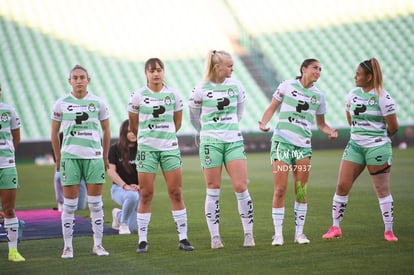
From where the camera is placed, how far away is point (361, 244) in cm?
843

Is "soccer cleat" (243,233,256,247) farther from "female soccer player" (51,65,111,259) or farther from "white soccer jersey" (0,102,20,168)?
"white soccer jersey" (0,102,20,168)

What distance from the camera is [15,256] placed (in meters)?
8.24

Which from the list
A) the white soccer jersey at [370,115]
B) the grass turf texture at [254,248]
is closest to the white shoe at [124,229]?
the grass turf texture at [254,248]

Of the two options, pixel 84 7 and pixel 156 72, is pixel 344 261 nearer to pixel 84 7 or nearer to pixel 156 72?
pixel 156 72

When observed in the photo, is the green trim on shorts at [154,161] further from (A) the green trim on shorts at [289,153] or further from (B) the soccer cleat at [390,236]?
(B) the soccer cleat at [390,236]

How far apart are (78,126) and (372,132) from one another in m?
3.33

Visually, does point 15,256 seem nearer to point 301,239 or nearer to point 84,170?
point 84,170

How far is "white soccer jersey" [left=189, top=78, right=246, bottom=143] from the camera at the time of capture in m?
8.59

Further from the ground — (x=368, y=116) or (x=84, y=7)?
(x=84, y=7)

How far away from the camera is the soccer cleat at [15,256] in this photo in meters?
8.20

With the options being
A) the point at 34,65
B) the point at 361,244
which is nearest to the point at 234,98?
the point at 361,244

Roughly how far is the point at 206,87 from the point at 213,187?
3.71 ft

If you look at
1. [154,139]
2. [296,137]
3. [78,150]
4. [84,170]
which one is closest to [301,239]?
[296,137]

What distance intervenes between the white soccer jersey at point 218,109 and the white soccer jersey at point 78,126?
116 centimetres
